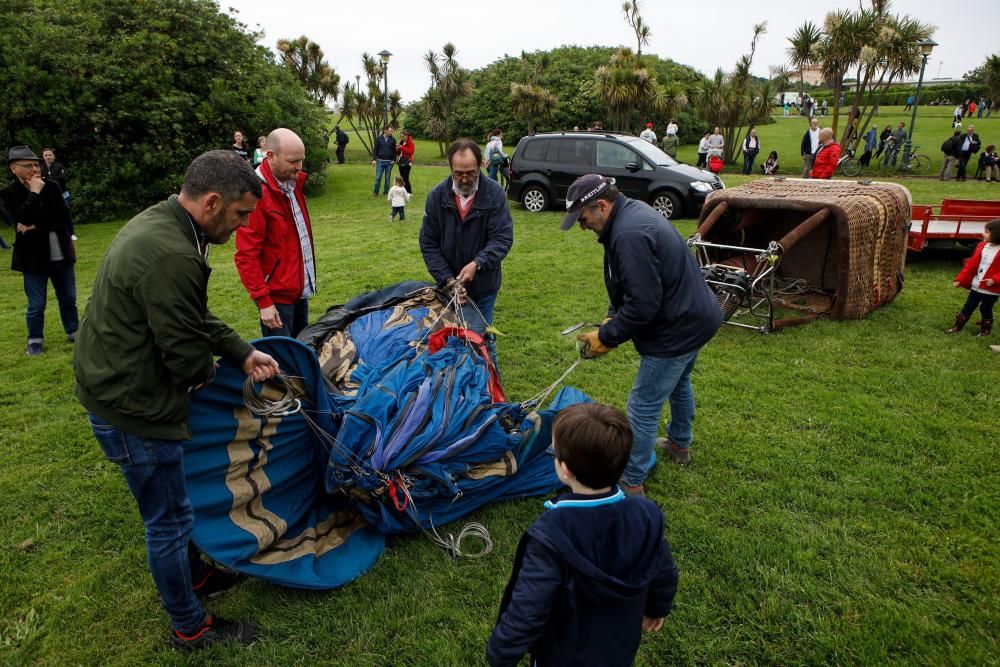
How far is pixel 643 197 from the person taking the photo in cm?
1159

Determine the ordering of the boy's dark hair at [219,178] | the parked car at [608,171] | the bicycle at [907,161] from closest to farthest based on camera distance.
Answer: the boy's dark hair at [219,178] → the parked car at [608,171] → the bicycle at [907,161]

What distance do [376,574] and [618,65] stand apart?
22953 mm

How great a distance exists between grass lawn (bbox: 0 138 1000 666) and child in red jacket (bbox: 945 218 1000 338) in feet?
0.75

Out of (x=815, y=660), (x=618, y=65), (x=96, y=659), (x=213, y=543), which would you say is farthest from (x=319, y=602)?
(x=618, y=65)

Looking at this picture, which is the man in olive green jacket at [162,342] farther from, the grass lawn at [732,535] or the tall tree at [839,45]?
the tall tree at [839,45]

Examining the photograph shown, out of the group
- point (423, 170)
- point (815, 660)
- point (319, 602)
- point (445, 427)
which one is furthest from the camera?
point (423, 170)

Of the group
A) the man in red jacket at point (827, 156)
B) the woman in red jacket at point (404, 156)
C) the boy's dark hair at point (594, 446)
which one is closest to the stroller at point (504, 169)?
the woman in red jacket at point (404, 156)

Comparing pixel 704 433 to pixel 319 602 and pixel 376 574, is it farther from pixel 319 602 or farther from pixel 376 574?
pixel 319 602

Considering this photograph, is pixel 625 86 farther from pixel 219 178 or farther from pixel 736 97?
pixel 219 178

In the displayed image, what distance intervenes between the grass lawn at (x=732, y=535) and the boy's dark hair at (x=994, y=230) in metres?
0.89

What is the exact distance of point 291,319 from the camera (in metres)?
4.11

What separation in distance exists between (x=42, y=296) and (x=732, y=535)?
20.1ft

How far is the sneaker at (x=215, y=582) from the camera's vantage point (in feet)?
9.07

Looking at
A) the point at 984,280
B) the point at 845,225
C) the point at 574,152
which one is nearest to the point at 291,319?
the point at 845,225
